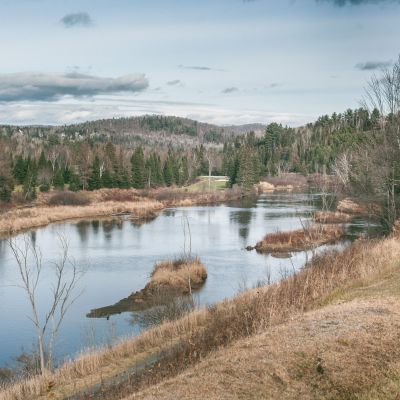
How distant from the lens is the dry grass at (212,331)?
9.97 meters

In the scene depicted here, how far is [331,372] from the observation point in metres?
7.43

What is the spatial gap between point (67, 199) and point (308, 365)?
2377 inches

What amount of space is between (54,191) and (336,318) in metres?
65.5

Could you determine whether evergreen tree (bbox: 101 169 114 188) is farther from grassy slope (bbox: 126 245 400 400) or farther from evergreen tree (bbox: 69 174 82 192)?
grassy slope (bbox: 126 245 400 400)

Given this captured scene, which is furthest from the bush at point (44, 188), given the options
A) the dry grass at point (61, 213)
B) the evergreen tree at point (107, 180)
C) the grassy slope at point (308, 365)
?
the grassy slope at point (308, 365)

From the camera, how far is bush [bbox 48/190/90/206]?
65062mm

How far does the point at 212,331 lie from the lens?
38.0 feet

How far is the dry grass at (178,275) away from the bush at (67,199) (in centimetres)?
3764

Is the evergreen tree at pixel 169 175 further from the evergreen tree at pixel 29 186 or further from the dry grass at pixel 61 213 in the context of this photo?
the evergreen tree at pixel 29 186

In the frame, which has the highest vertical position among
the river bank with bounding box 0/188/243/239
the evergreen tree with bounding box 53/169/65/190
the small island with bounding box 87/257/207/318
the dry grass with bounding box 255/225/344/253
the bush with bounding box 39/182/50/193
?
the evergreen tree with bounding box 53/169/65/190

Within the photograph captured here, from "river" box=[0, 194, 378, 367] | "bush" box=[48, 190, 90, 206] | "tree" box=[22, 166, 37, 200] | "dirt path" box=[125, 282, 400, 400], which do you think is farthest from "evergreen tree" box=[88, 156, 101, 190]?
"dirt path" box=[125, 282, 400, 400]

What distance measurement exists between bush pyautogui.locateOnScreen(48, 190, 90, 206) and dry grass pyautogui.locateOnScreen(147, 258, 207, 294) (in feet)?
123

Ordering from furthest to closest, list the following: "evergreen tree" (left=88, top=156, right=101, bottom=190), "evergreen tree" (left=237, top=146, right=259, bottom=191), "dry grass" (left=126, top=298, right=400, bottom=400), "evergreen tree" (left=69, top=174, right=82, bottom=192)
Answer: "evergreen tree" (left=237, top=146, right=259, bottom=191) < "evergreen tree" (left=88, top=156, right=101, bottom=190) < "evergreen tree" (left=69, top=174, right=82, bottom=192) < "dry grass" (left=126, top=298, right=400, bottom=400)

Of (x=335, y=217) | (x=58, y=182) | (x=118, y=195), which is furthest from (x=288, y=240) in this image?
(x=58, y=182)
